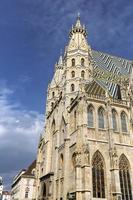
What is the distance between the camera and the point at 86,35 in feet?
147

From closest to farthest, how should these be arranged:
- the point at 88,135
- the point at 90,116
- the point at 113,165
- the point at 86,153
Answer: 1. the point at 86,153
2. the point at 113,165
3. the point at 88,135
4. the point at 90,116

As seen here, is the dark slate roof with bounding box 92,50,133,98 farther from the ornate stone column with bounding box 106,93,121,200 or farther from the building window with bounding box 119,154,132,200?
the building window with bounding box 119,154,132,200

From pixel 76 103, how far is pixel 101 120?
4083mm

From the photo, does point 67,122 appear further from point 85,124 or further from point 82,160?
point 82,160

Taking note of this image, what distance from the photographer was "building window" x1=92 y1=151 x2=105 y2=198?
26.5 metres

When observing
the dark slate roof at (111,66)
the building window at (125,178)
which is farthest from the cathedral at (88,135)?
the dark slate roof at (111,66)

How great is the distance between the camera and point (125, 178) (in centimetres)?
2872

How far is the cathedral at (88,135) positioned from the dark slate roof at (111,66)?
21 cm

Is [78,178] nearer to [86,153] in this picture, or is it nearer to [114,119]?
[86,153]

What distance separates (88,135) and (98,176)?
4.93m

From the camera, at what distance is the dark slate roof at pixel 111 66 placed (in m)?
38.9

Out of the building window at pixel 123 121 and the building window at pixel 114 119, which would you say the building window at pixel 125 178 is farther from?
the building window at pixel 123 121

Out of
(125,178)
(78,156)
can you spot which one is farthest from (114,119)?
(78,156)

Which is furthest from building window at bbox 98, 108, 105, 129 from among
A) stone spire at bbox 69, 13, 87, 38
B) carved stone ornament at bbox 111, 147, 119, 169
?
stone spire at bbox 69, 13, 87, 38
